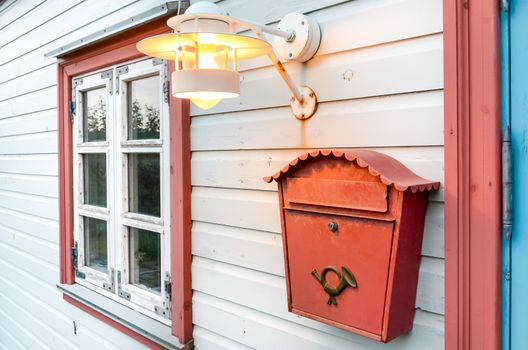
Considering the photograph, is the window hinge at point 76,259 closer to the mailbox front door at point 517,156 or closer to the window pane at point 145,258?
the window pane at point 145,258

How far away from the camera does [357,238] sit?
130cm

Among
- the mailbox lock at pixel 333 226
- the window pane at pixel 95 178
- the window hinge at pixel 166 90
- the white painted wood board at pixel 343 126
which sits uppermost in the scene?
the window hinge at pixel 166 90

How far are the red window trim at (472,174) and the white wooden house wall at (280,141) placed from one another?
0.04m

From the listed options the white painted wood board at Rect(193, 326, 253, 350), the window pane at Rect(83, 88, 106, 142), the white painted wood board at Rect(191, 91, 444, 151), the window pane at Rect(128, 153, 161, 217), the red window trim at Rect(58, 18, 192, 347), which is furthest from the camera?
the window pane at Rect(83, 88, 106, 142)

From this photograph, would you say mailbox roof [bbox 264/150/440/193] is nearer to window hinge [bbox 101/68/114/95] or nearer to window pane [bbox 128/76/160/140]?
window pane [bbox 128/76/160/140]

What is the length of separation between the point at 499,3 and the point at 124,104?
6.61 ft

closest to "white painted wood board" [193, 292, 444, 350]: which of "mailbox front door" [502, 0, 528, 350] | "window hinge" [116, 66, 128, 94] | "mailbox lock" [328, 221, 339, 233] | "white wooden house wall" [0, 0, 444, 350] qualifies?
"white wooden house wall" [0, 0, 444, 350]

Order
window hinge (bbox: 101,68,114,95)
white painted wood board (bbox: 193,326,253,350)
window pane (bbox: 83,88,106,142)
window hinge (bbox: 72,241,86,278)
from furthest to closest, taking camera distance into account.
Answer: window hinge (bbox: 72,241,86,278), window pane (bbox: 83,88,106,142), window hinge (bbox: 101,68,114,95), white painted wood board (bbox: 193,326,253,350)

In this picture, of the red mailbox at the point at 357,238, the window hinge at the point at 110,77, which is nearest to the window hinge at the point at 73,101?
the window hinge at the point at 110,77

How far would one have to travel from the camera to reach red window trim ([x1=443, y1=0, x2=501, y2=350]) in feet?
3.86

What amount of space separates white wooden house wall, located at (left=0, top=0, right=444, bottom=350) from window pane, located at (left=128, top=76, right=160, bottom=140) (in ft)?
1.27

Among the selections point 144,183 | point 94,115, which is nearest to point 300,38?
point 144,183

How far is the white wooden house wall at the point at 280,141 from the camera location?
4.32 feet

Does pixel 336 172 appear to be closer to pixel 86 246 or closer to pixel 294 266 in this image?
pixel 294 266
